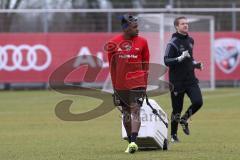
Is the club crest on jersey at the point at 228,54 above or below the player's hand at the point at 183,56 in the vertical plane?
below

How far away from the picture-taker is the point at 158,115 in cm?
1230

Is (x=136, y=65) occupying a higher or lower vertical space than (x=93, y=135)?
higher

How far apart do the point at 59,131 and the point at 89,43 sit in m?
18.1

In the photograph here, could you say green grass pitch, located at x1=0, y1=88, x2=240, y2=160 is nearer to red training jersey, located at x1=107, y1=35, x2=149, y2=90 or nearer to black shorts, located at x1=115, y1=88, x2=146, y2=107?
black shorts, located at x1=115, y1=88, x2=146, y2=107

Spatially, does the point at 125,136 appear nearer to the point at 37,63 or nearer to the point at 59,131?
the point at 59,131

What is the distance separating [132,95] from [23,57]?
22928mm

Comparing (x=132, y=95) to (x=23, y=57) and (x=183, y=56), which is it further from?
(x=23, y=57)

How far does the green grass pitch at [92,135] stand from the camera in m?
11.7

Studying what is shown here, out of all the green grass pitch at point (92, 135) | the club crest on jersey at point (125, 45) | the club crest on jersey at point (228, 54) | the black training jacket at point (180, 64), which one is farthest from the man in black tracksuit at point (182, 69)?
the club crest on jersey at point (228, 54)

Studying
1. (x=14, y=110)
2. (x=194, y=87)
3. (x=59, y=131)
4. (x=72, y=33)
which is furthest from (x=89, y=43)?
(x=194, y=87)

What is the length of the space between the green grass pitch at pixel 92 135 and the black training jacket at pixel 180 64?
109 centimetres

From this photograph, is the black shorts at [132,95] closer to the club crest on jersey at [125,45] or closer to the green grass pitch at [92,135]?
the club crest on jersey at [125,45]

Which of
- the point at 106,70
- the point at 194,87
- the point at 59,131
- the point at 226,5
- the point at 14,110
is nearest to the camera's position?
the point at 194,87

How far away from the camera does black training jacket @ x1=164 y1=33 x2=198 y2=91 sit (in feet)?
45.4
